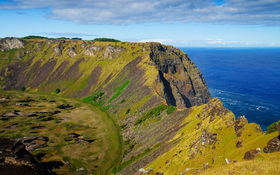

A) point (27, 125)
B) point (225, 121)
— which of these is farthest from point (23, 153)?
point (27, 125)

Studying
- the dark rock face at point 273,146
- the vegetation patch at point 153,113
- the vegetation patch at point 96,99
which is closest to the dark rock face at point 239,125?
the dark rock face at point 273,146

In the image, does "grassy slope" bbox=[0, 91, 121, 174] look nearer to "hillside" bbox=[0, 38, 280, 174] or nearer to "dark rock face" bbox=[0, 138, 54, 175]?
"hillside" bbox=[0, 38, 280, 174]

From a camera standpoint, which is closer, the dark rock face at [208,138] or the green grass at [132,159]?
the dark rock face at [208,138]

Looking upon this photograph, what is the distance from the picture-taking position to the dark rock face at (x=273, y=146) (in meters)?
37.1

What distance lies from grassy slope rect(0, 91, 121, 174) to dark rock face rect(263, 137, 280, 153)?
62.0m

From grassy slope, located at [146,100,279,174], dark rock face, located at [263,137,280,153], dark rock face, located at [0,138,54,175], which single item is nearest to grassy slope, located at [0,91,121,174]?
grassy slope, located at [146,100,279,174]

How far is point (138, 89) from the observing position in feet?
494

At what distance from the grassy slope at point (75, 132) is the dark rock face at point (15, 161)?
44045 millimetres

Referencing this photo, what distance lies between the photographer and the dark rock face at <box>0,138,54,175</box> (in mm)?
33906

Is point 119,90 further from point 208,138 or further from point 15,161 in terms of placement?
point 15,161

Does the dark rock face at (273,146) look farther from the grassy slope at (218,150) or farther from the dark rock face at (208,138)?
the dark rock face at (208,138)

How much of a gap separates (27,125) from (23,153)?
3684 inches

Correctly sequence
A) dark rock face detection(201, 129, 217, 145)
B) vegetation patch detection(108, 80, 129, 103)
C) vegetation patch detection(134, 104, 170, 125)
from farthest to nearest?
vegetation patch detection(108, 80, 129, 103) < vegetation patch detection(134, 104, 170, 125) < dark rock face detection(201, 129, 217, 145)

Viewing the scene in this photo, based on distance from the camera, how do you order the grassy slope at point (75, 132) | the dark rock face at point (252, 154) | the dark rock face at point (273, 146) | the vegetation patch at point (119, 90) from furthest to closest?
the vegetation patch at point (119, 90) < the grassy slope at point (75, 132) < the dark rock face at point (252, 154) < the dark rock face at point (273, 146)
